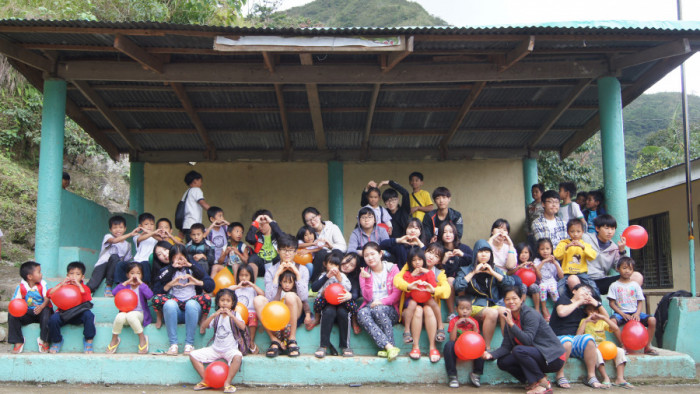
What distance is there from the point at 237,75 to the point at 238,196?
3.60 metres

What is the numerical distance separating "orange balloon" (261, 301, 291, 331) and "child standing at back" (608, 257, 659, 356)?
3480 millimetres

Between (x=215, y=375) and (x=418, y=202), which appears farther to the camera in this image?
(x=418, y=202)

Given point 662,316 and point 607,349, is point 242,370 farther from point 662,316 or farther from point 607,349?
point 662,316

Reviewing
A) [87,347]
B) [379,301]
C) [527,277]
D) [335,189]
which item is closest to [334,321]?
[379,301]

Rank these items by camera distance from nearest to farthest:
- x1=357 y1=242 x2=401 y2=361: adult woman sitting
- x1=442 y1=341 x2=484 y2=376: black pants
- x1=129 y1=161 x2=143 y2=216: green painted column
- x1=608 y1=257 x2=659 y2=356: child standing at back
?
1. x1=442 y1=341 x2=484 y2=376: black pants
2. x1=357 y1=242 x2=401 y2=361: adult woman sitting
3. x1=608 y1=257 x2=659 y2=356: child standing at back
4. x1=129 y1=161 x2=143 y2=216: green painted column

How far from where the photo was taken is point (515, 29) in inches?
259

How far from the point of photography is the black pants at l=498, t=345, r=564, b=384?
5.43 meters

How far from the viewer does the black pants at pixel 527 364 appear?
5.43 meters

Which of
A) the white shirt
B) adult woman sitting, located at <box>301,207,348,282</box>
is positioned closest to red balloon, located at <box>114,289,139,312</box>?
adult woman sitting, located at <box>301,207,348,282</box>

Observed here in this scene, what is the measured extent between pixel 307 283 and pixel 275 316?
2.97ft

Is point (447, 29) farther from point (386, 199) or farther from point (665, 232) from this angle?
point (665, 232)

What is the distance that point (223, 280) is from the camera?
21.5ft

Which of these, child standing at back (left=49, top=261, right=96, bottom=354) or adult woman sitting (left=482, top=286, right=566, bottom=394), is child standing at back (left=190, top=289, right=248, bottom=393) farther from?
adult woman sitting (left=482, top=286, right=566, bottom=394)

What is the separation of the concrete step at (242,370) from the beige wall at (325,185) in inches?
201
